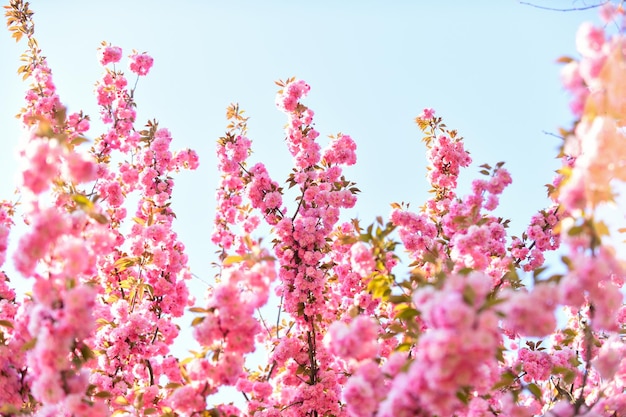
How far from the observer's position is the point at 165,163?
22.4 feet

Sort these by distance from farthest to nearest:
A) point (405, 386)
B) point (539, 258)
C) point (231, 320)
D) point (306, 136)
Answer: point (306, 136)
point (539, 258)
point (231, 320)
point (405, 386)

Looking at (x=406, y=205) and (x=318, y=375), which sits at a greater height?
(x=406, y=205)

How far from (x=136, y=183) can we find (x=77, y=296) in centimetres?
456

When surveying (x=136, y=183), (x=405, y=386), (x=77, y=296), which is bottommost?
(x=405, y=386)

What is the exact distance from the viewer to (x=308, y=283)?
550 cm

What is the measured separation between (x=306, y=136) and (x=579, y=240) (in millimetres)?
4292

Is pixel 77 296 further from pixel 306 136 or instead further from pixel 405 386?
pixel 306 136

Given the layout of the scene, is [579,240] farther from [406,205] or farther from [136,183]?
[136,183]

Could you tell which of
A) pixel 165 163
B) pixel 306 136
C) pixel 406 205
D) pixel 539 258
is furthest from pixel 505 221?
pixel 165 163

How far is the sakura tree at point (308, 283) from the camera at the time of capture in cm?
235

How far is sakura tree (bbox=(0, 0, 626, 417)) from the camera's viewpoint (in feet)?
7.71

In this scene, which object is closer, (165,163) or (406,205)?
(406,205)

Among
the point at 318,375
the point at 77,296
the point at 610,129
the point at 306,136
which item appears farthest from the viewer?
the point at 306,136

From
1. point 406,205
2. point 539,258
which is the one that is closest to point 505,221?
point 539,258
